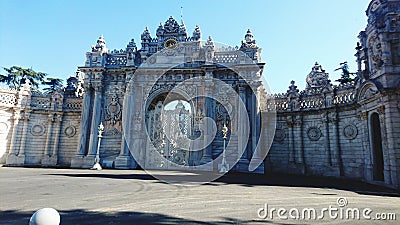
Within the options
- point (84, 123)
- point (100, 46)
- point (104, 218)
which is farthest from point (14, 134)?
point (104, 218)

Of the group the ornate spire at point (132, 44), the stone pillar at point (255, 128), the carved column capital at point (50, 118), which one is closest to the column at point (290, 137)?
the stone pillar at point (255, 128)

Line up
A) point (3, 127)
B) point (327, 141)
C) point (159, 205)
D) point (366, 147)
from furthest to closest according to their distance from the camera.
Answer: point (3, 127)
point (327, 141)
point (366, 147)
point (159, 205)

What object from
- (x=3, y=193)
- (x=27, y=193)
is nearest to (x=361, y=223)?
(x=27, y=193)

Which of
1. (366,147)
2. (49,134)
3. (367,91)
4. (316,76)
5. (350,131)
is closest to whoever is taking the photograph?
(367,91)

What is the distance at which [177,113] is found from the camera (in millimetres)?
22938

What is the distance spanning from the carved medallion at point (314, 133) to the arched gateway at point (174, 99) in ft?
12.8

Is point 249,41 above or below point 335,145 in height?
above

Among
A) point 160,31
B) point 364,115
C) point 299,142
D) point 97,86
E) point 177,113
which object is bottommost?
point 299,142

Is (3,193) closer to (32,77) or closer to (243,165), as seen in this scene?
(243,165)

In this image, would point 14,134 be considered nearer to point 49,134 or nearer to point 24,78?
point 49,134

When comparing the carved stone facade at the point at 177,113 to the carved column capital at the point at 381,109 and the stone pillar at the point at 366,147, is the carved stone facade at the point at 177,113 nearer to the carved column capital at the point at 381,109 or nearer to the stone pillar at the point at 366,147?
the stone pillar at the point at 366,147

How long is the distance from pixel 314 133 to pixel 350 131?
258cm

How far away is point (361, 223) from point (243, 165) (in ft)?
41.3

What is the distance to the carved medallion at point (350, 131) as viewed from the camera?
15.9 metres
